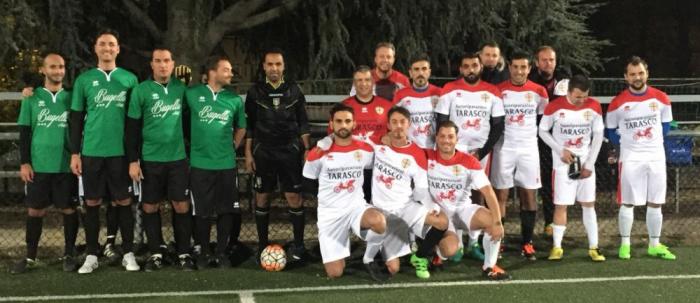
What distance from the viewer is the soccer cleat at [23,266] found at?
19.1 ft

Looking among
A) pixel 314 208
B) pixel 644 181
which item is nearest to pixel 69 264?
pixel 314 208

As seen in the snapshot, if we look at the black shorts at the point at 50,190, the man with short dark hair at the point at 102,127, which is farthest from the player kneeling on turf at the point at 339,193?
the black shorts at the point at 50,190

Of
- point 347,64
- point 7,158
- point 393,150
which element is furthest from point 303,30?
point 393,150

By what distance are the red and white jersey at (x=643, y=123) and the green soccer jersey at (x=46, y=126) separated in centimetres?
470

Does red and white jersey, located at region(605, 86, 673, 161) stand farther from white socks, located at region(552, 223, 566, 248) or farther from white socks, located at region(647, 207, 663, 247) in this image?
white socks, located at region(552, 223, 566, 248)

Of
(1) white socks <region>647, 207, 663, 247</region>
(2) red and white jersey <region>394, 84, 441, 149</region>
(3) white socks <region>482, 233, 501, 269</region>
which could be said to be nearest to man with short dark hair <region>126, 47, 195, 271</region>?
(2) red and white jersey <region>394, 84, 441, 149</region>

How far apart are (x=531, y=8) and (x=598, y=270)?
4.90 meters

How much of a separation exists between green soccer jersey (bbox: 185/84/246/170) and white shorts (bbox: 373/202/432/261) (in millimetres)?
1409

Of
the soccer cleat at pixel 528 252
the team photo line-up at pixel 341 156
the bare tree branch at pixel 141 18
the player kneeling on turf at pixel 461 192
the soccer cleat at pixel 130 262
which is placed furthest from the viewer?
the bare tree branch at pixel 141 18

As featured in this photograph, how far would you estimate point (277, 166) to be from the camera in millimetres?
5992

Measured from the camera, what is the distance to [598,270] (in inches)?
231

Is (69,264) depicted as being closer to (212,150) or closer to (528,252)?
(212,150)

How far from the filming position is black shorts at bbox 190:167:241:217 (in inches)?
228

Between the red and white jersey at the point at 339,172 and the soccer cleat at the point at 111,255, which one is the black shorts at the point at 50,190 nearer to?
the soccer cleat at the point at 111,255
